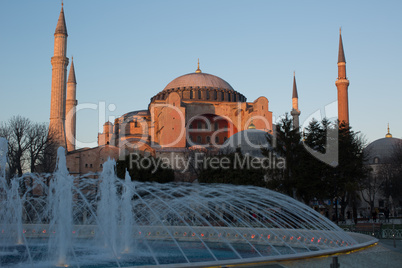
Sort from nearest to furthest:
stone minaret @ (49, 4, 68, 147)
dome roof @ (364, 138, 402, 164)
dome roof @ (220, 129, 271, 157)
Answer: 1. stone minaret @ (49, 4, 68, 147)
2. dome roof @ (220, 129, 271, 157)
3. dome roof @ (364, 138, 402, 164)

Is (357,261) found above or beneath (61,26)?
beneath

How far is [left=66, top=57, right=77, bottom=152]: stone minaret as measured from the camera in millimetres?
39250

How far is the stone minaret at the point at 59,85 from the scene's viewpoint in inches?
1314

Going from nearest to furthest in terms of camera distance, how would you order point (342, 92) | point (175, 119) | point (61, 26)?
point (342, 92), point (61, 26), point (175, 119)

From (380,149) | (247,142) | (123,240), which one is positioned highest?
(247,142)

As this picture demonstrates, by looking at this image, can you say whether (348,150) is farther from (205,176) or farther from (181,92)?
(181,92)

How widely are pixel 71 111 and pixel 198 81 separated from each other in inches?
527

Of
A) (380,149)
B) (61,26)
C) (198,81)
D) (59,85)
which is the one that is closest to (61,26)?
(61,26)

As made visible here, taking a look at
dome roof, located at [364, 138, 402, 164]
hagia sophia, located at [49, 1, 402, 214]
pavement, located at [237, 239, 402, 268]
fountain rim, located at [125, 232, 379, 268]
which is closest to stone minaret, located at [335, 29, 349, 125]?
hagia sophia, located at [49, 1, 402, 214]

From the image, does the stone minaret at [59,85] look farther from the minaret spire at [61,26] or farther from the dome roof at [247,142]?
the dome roof at [247,142]

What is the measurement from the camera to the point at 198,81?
47.4 metres

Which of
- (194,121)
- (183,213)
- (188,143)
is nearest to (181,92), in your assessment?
(194,121)

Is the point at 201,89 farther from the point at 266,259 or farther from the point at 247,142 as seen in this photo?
the point at 266,259

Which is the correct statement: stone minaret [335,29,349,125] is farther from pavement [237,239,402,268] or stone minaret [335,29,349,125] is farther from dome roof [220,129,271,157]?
pavement [237,239,402,268]
